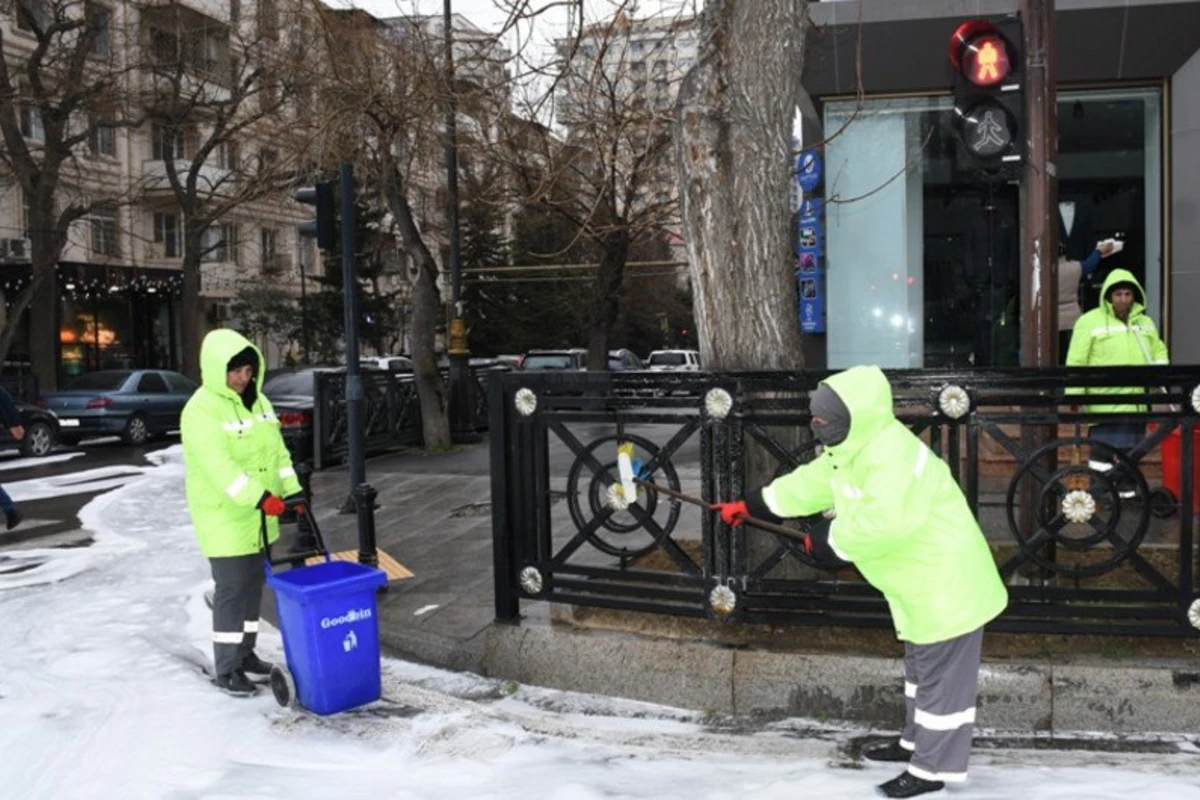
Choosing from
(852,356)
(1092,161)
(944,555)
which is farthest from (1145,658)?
(1092,161)

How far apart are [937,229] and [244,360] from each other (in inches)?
376

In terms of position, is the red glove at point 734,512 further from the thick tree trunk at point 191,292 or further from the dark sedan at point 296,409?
the thick tree trunk at point 191,292

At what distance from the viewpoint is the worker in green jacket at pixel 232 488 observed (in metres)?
5.35

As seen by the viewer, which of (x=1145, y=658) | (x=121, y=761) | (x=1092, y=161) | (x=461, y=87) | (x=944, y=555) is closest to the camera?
(x=944, y=555)

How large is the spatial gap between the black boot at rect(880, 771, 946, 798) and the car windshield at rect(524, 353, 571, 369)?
896 inches

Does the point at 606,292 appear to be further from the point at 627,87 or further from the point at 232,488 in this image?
the point at 232,488

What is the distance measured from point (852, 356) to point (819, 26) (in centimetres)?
382

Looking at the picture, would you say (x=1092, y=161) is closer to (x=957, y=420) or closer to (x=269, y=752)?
(x=957, y=420)

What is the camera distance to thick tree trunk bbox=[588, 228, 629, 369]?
23.0 m

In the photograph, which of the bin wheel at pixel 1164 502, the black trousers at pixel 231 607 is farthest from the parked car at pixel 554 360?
the black trousers at pixel 231 607

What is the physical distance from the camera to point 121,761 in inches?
182

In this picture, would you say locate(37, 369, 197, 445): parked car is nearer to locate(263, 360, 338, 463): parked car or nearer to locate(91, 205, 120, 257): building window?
locate(263, 360, 338, 463): parked car

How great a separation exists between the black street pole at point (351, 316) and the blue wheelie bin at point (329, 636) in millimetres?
3188

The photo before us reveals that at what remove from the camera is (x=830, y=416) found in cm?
396
